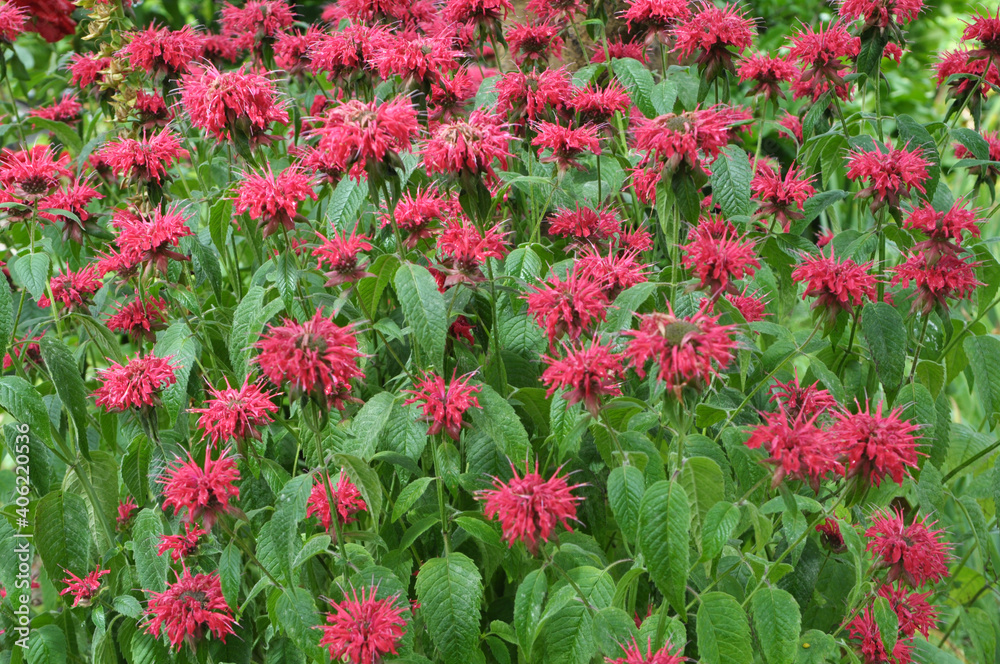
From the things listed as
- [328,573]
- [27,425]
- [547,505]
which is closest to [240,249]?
[27,425]

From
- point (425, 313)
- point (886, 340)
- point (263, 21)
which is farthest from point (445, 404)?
point (263, 21)

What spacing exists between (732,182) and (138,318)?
100cm

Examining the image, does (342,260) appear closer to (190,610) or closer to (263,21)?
(190,610)

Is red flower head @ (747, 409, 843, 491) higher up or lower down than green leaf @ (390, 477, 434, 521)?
higher up

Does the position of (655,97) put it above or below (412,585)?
above

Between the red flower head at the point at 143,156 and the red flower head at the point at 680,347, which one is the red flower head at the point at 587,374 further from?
the red flower head at the point at 143,156

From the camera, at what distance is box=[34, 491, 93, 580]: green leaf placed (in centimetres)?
122

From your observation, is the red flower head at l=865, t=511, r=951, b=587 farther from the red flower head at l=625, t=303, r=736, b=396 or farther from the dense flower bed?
the red flower head at l=625, t=303, r=736, b=396

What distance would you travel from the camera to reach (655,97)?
137 centimetres

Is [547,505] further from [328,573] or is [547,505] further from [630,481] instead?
[328,573]

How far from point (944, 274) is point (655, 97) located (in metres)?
0.51

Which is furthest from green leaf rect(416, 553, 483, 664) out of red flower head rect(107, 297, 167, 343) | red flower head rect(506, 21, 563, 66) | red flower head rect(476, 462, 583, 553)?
red flower head rect(506, 21, 563, 66)

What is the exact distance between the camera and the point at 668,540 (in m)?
0.87

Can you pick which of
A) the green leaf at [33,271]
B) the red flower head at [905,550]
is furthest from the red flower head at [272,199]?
the red flower head at [905,550]
